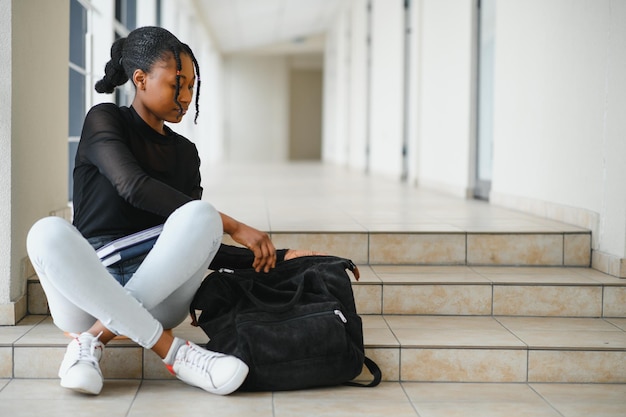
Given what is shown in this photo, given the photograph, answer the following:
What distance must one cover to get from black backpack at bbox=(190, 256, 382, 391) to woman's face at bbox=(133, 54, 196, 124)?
51 centimetres

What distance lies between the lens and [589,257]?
3.39m

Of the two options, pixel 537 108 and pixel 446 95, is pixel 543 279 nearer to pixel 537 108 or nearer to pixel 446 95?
pixel 537 108

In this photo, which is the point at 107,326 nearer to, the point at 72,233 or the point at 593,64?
the point at 72,233

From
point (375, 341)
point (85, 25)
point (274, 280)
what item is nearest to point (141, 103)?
point (274, 280)

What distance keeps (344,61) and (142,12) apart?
6879 millimetres

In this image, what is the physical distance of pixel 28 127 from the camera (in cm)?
278

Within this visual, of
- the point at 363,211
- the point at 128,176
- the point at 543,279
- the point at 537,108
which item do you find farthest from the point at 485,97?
the point at 128,176

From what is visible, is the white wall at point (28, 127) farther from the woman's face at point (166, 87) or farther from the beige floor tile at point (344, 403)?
the beige floor tile at point (344, 403)

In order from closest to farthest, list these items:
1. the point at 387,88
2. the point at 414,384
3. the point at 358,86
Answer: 1. the point at 414,384
2. the point at 387,88
3. the point at 358,86

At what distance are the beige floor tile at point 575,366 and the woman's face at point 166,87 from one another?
4.37 ft

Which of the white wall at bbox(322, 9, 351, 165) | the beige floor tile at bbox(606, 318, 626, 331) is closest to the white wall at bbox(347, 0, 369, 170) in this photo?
the white wall at bbox(322, 9, 351, 165)

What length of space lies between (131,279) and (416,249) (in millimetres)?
1503

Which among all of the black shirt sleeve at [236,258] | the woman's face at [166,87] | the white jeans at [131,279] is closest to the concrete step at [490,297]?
the black shirt sleeve at [236,258]

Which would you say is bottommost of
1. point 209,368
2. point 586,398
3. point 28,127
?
point 586,398
